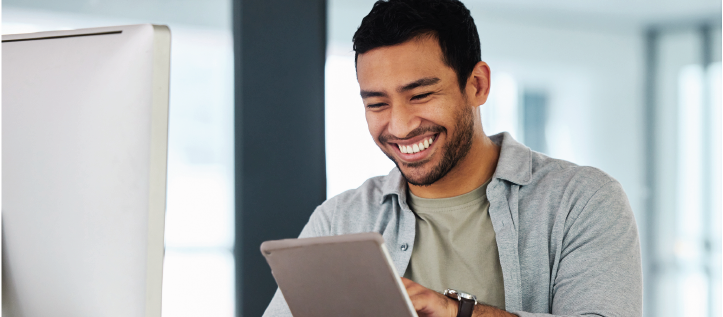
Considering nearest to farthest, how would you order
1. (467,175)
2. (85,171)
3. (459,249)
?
(85,171) < (459,249) < (467,175)

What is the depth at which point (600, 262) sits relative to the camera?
1.03 meters

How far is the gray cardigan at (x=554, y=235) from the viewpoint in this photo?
1.02 meters

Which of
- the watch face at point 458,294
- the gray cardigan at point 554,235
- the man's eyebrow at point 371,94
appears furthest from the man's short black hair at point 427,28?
the watch face at point 458,294

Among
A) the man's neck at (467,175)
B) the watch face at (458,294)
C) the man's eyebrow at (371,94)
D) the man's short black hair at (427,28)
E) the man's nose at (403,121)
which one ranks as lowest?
the watch face at (458,294)

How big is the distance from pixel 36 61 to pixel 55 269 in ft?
0.75

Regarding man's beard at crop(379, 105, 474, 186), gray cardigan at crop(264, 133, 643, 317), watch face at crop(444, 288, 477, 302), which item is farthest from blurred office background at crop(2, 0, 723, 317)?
watch face at crop(444, 288, 477, 302)

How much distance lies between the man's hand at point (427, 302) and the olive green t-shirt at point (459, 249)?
332mm

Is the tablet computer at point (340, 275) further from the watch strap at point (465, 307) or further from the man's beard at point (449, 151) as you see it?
the man's beard at point (449, 151)

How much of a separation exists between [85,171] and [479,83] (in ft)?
3.29

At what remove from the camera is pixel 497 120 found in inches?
113

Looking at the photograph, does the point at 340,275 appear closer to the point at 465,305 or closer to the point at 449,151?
the point at 465,305

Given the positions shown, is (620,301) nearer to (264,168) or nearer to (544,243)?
(544,243)

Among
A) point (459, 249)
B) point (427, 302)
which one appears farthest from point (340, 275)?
point (459, 249)

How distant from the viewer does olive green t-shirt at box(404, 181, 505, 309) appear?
1.17 metres
